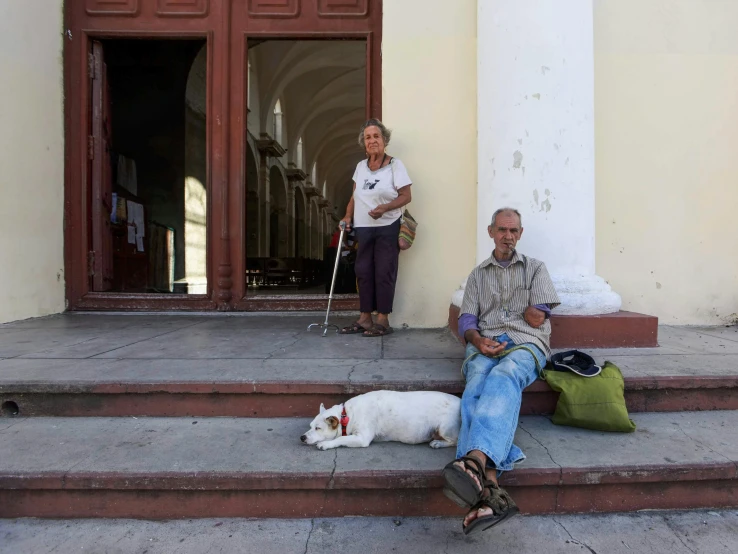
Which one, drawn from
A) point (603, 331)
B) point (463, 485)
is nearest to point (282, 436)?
Result: point (463, 485)

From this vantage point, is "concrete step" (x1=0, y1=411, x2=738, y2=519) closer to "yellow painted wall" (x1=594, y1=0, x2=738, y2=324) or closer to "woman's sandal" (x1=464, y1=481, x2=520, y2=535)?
"woman's sandal" (x1=464, y1=481, x2=520, y2=535)

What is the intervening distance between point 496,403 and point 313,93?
16.5m

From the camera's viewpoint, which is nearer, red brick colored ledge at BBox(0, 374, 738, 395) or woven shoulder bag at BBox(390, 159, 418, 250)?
red brick colored ledge at BBox(0, 374, 738, 395)

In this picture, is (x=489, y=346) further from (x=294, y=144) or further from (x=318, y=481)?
(x=294, y=144)

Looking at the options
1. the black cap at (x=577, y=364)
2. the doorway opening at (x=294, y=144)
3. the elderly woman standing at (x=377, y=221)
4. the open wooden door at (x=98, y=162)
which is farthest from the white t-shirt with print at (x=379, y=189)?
the open wooden door at (x=98, y=162)

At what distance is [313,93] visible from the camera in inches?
666

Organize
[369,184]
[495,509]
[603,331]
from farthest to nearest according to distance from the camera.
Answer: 1. [369,184]
2. [603,331]
3. [495,509]

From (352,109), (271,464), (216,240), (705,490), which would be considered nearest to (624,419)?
(705,490)

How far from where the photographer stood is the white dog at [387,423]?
255 cm

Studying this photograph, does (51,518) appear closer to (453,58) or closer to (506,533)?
(506,533)

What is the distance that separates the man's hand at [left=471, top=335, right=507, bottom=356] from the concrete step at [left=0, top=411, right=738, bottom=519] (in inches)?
23.5

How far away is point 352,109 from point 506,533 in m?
20.8

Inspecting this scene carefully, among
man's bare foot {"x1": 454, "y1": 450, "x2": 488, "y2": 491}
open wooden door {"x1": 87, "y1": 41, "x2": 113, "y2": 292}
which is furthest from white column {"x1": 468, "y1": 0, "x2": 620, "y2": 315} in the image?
open wooden door {"x1": 87, "y1": 41, "x2": 113, "y2": 292}

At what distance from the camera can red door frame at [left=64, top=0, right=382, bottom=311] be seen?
559 cm
